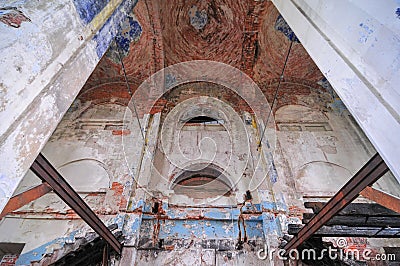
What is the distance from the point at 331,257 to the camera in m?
2.97

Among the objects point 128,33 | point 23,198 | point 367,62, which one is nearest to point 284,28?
point 128,33

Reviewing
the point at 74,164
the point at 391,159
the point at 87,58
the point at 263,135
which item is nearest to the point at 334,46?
the point at 391,159

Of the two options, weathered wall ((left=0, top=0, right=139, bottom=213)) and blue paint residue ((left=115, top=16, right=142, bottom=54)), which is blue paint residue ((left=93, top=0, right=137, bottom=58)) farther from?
blue paint residue ((left=115, top=16, right=142, bottom=54))

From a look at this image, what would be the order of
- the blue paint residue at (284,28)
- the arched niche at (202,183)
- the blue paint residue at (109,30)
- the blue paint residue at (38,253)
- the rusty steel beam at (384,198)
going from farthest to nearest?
the blue paint residue at (284,28)
the arched niche at (202,183)
the blue paint residue at (38,253)
the blue paint residue at (109,30)
the rusty steel beam at (384,198)

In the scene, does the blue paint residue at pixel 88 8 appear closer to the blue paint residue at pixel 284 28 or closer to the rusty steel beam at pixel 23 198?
the rusty steel beam at pixel 23 198

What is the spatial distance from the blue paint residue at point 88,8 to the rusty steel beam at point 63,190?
100cm

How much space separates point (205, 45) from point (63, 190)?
5721 millimetres

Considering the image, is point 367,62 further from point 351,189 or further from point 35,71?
point 35,71

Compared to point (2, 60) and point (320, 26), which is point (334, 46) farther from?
point (2, 60)

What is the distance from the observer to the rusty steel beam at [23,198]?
1623mm

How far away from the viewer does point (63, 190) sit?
2096 millimetres

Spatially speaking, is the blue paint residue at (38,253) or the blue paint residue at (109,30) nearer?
the blue paint residue at (109,30)

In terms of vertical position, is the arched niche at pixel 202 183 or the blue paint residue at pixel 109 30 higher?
the arched niche at pixel 202 183

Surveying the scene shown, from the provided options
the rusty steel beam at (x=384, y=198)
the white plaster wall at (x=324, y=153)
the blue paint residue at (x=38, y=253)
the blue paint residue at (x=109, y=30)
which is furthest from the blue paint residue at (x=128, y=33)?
the rusty steel beam at (x=384, y=198)
